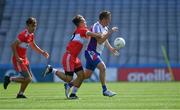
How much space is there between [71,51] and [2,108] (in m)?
3.91

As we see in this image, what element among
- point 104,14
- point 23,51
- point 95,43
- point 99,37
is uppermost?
point 104,14

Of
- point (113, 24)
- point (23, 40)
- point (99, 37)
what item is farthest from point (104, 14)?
point (113, 24)

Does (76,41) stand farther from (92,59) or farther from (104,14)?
(104,14)

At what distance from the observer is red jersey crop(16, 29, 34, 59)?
15.0 meters

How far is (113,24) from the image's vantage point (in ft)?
129

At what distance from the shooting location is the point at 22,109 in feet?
34.6

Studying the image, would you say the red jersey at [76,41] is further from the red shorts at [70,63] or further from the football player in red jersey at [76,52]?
the red shorts at [70,63]

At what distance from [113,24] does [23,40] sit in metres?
24.7

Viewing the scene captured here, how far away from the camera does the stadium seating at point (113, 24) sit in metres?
37.2

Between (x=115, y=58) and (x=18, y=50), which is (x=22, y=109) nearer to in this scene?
(x=18, y=50)

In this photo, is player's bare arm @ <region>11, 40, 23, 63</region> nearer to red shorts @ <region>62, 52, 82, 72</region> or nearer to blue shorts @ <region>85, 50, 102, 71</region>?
red shorts @ <region>62, 52, 82, 72</region>

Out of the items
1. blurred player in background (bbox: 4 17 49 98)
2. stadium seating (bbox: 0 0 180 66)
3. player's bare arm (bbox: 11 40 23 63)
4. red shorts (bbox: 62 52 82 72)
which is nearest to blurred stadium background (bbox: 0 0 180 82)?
stadium seating (bbox: 0 0 180 66)

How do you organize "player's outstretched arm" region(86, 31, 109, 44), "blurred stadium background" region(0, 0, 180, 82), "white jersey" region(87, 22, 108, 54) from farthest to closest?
"blurred stadium background" region(0, 0, 180, 82), "white jersey" region(87, 22, 108, 54), "player's outstretched arm" region(86, 31, 109, 44)

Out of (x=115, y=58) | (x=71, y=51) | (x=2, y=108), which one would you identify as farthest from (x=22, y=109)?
(x=115, y=58)
